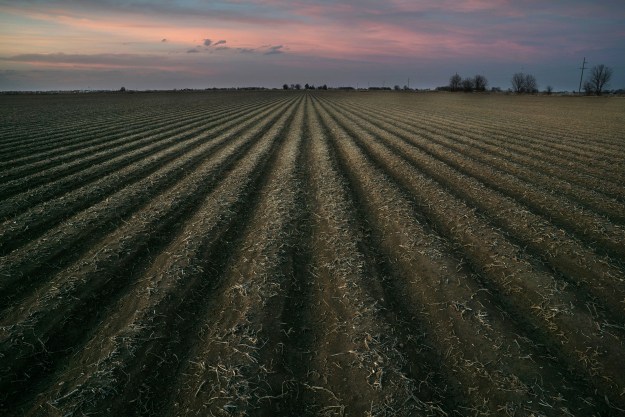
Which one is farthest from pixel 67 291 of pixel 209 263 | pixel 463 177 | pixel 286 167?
pixel 463 177

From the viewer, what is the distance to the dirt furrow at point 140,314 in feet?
15.3

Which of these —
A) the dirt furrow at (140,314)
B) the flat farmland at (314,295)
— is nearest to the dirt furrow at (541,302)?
the flat farmland at (314,295)

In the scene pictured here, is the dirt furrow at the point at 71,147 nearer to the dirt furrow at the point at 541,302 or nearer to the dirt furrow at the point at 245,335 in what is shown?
the dirt furrow at the point at 245,335

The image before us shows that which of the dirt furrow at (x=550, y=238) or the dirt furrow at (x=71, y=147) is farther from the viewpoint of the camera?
the dirt furrow at (x=71, y=147)

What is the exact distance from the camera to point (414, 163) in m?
16.7

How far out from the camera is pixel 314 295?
6754mm

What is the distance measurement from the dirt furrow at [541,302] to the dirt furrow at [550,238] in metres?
0.56

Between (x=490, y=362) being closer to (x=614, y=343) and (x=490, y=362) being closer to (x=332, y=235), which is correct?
(x=614, y=343)

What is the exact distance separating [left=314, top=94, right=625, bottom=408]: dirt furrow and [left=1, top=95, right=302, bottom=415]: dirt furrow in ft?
19.4

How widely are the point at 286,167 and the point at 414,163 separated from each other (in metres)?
6.18

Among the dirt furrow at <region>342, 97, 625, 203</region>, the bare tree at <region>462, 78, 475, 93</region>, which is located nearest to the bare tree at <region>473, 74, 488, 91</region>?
the bare tree at <region>462, 78, 475, 93</region>

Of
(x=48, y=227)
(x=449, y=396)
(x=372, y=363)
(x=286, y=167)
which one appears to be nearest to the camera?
(x=449, y=396)

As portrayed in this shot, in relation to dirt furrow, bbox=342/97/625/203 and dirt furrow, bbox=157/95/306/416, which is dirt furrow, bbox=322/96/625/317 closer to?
dirt furrow, bbox=342/97/625/203

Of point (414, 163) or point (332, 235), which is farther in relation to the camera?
point (414, 163)
